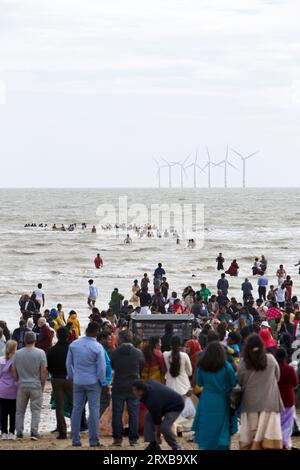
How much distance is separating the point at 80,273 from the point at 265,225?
59.7 m

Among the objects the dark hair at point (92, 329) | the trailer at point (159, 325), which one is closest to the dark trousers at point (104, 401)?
the dark hair at point (92, 329)

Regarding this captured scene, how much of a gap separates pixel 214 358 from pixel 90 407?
2617mm

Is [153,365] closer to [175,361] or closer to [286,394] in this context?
[175,361]

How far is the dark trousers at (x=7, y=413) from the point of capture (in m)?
11.9

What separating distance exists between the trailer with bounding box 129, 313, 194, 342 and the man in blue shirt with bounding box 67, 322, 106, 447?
16.0 feet

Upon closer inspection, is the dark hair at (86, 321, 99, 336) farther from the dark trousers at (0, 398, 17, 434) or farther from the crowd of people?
the dark trousers at (0, 398, 17, 434)

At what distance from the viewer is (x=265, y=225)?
107 meters

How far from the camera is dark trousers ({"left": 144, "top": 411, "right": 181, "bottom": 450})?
9758mm

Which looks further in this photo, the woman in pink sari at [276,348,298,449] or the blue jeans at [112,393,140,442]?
the blue jeans at [112,393,140,442]

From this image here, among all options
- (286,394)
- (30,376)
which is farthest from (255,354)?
(30,376)

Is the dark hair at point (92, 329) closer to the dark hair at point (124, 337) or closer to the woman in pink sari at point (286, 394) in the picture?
the dark hair at point (124, 337)

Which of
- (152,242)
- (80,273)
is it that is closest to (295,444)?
(80,273)

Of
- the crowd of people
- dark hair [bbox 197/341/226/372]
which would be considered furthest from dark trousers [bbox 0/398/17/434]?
dark hair [bbox 197/341/226/372]
